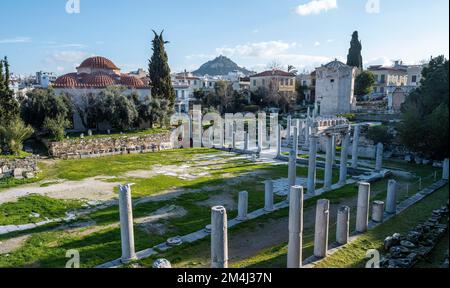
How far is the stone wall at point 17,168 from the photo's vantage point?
18781mm

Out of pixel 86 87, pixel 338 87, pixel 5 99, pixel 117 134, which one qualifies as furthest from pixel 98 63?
pixel 338 87

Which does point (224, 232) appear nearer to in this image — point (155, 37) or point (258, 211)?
point (258, 211)

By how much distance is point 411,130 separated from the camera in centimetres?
1988

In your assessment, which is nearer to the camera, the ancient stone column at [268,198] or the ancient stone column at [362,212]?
the ancient stone column at [362,212]

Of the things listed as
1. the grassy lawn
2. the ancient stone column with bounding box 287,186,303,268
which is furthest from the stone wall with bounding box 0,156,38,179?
the ancient stone column with bounding box 287,186,303,268

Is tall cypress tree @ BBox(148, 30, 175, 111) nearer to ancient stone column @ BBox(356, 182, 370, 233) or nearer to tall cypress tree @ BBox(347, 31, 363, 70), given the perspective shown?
ancient stone column @ BBox(356, 182, 370, 233)

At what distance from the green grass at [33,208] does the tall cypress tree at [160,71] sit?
22.4 m

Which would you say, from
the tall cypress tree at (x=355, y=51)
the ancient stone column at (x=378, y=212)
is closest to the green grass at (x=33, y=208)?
the ancient stone column at (x=378, y=212)

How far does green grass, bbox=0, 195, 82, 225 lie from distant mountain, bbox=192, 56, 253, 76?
131 metres

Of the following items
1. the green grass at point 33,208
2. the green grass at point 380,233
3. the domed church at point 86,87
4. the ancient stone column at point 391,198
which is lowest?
the green grass at point 380,233

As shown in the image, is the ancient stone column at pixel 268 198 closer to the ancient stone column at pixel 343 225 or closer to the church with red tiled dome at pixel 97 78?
the ancient stone column at pixel 343 225

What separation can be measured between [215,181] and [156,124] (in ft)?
51.9

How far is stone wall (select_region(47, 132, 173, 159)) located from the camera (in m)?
24.2
